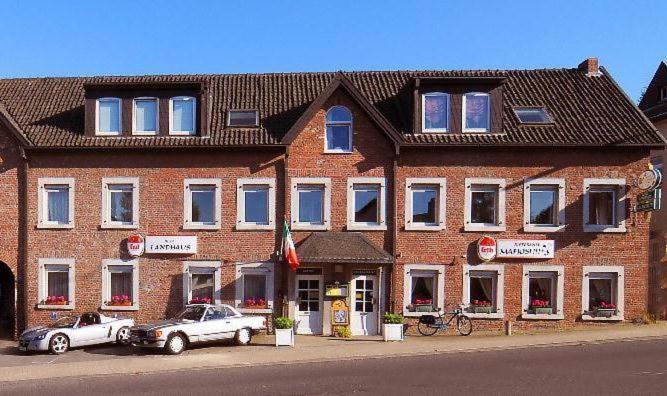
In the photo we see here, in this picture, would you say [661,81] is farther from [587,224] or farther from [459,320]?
[459,320]

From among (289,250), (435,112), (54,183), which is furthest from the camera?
(54,183)

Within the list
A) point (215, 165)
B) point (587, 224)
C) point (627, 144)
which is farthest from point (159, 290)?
point (627, 144)

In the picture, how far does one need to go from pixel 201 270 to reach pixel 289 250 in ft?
11.9

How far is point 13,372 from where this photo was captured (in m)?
14.6

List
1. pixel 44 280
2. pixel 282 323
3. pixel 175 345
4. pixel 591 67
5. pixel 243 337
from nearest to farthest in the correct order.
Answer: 1. pixel 175 345
2. pixel 282 323
3. pixel 243 337
4. pixel 44 280
5. pixel 591 67

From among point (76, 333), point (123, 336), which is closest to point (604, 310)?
point (123, 336)

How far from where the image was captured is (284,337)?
17.9 meters

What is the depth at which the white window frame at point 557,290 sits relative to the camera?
64.5ft

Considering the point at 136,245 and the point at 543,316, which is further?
the point at 136,245

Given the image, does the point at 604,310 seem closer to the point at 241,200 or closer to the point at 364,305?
the point at 364,305

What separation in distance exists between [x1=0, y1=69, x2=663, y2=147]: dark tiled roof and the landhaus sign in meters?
3.30

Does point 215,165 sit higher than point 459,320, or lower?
higher

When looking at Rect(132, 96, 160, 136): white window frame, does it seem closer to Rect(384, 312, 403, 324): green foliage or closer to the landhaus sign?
the landhaus sign

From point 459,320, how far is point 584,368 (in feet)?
19.5
